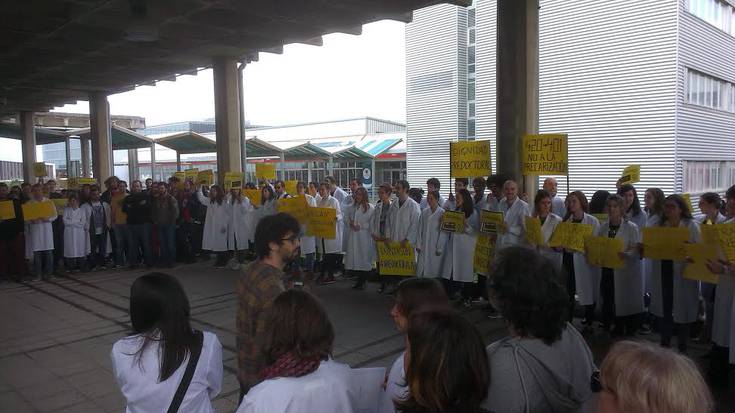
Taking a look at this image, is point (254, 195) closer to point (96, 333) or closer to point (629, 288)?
point (96, 333)

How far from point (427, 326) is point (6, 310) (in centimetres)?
913

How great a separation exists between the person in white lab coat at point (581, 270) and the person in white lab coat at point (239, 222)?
7386mm

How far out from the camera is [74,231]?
1131 centimetres

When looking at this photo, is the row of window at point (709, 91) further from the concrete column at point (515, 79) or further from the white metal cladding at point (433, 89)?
the concrete column at point (515, 79)

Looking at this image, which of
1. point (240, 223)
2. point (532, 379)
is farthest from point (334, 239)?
point (532, 379)

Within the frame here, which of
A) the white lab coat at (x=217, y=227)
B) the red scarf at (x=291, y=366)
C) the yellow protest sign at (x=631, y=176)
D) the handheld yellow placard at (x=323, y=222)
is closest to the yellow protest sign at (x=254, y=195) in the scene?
the white lab coat at (x=217, y=227)

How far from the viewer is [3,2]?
9617 mm

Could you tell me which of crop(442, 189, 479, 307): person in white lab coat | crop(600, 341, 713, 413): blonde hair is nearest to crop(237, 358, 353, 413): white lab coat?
crop(600, 341, 713, 413): blonde hair

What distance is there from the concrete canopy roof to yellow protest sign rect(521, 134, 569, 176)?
4010 millimetres

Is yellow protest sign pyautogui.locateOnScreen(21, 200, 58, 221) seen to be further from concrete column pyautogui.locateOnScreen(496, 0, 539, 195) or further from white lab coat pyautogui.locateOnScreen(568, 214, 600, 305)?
white lab coat pyautogui.locateOnScreen(568, 214, 600, 305)

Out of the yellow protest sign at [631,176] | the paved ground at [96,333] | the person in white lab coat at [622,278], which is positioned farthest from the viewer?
the yellow protest sign at [631,176]

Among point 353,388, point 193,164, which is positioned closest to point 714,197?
point 353,388

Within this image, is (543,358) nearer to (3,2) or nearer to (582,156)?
(3,2)

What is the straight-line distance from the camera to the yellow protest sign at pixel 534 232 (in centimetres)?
655
